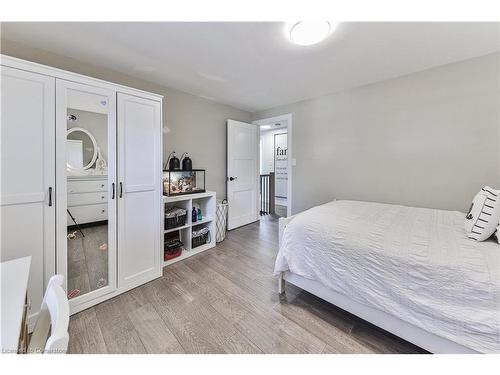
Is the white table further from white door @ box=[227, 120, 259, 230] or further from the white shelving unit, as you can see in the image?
white door @ box=[227, 120, 259, 230]

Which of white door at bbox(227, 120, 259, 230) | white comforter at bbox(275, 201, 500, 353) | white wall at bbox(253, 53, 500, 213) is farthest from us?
white door at bbox(227, 120, 259, 230)

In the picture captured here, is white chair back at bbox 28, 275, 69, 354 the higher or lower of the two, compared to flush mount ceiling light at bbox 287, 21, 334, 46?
lower

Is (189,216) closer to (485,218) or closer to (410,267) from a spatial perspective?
(410,267)

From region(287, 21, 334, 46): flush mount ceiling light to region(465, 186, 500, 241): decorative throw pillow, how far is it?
1.67 m

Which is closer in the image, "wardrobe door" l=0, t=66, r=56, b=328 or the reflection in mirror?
"wardrobe door" l=0, t=66, r=56, b=328

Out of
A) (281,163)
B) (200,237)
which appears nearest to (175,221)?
(200,237)

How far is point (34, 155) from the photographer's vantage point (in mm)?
1437

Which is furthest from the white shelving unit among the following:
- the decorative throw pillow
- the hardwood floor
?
the decorative throw pillow

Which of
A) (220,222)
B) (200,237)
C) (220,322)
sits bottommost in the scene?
(220,322)

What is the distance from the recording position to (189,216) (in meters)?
2.69

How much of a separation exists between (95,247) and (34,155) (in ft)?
2.83

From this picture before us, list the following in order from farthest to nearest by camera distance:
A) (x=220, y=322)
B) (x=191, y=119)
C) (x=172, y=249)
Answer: (x=191, y=119) < (x=172, y=249) < (x=220, y=322)

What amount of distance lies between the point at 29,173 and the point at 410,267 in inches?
102

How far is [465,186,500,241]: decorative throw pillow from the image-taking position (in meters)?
1.28
